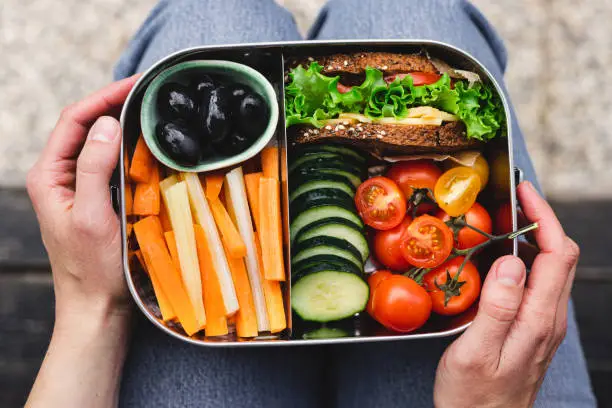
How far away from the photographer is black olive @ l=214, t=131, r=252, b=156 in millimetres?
1326

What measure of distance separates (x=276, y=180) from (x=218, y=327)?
0.34 meters

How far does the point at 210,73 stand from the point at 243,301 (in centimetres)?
50

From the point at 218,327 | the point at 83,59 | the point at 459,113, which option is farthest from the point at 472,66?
the point at 83,59

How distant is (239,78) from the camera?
4.43 feet

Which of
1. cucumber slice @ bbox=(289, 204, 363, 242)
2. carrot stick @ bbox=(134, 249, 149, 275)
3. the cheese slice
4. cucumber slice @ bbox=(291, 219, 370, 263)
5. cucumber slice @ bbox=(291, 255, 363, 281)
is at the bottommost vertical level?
cucumber slice @ bbox=(291, 255, 363, 281)

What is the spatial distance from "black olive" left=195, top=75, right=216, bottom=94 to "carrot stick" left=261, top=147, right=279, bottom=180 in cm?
18

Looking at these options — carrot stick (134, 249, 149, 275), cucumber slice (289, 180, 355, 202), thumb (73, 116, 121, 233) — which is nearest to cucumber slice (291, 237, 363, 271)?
cucumber slice (289, 180, 355, 202)

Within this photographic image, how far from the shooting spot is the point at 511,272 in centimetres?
120

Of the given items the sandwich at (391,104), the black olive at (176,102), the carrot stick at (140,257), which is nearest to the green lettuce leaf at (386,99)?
the sandwich at (391,104)

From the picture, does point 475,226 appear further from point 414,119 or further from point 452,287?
point 414,119

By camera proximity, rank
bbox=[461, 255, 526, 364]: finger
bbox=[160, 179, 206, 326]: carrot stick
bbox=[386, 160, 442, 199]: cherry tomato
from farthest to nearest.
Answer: bbox=[386, 160, 442, 199]: cherry tomato, bbox=[160, 179, 206, 326]: carrot stick, bbox=[461, 255, 526, 364]: finger

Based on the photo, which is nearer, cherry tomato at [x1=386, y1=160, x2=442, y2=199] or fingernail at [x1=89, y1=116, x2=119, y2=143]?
fingernail at [x1=89, y1=116, x2=119, y2=143]

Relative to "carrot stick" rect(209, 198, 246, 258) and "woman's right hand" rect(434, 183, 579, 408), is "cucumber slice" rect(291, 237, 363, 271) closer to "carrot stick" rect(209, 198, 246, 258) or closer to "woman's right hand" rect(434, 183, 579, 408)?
"carrot stick" rect(209, 198, 246, 258)

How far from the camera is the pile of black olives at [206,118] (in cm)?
127
